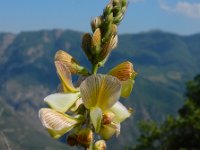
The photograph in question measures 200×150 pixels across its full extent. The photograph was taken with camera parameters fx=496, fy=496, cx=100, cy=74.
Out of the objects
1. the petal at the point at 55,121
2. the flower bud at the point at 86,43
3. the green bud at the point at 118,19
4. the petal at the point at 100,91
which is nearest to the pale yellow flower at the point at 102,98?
the petal at the point at 100,91

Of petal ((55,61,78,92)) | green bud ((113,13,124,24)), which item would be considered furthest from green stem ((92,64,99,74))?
green bud ((113,13,124,24))

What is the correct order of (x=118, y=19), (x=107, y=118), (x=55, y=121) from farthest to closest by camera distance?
(x=118, y=19), (x=107, y=118), (x=55, y=121)

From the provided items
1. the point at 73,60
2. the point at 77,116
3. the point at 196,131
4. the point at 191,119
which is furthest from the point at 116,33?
the point at 196,131

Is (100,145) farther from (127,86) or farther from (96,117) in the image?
(127,86)

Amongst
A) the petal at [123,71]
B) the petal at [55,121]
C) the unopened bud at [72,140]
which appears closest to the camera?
the petal at [55,121]

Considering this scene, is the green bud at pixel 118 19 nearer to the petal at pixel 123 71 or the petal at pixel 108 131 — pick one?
the petal at pixel 123 71

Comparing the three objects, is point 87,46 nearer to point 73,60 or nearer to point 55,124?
point 73,60

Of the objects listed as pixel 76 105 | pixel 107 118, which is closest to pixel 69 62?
pixel 76 105
